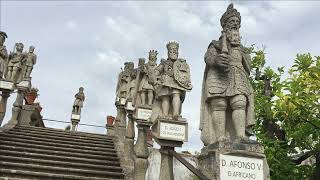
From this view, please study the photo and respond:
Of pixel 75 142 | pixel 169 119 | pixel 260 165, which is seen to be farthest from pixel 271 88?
pixel 75 142

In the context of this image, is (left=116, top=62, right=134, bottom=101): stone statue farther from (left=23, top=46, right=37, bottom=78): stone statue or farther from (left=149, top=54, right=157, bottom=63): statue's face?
(left=23, top=46, right=37, bottom=78): stone statue

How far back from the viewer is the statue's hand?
6.31 meters

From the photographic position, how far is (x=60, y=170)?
1041 centimetres

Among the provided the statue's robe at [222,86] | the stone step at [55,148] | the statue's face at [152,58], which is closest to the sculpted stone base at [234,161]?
the statue's robe at [222,86]

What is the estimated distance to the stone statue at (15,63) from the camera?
15.9 metres

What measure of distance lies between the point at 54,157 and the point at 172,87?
5027mm

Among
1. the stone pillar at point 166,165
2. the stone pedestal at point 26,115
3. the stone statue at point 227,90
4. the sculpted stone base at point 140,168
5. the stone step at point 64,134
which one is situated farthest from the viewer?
the stone pedestal at point 26,115

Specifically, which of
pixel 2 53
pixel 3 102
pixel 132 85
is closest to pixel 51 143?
pixel 3 102

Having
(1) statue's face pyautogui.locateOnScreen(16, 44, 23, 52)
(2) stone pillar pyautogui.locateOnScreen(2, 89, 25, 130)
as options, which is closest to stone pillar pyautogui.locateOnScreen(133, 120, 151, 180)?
(2) stone pillar pyautogui.locateOnScreen(2, 89, 25, 130)

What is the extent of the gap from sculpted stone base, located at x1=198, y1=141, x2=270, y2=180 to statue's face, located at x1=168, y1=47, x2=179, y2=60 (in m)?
2.74

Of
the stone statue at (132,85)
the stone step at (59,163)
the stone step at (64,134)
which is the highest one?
the stone statue at (132,85)

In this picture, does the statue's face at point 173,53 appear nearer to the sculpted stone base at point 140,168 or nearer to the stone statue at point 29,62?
the sculpted stone base at point 140,168

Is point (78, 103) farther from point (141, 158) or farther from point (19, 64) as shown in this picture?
point (141, 158)

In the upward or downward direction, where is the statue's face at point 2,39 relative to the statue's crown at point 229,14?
upward
